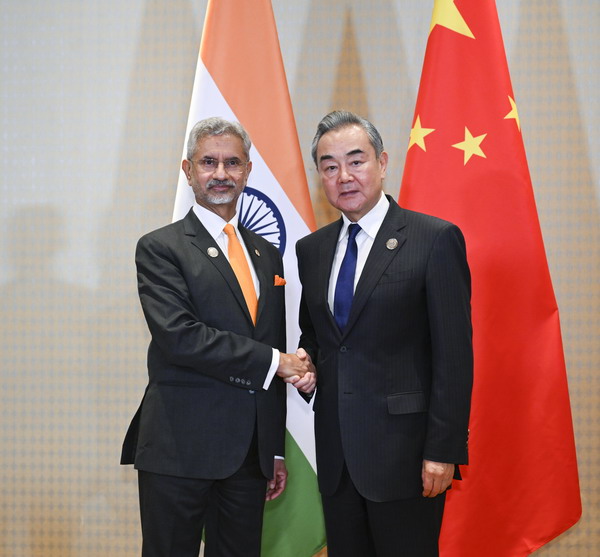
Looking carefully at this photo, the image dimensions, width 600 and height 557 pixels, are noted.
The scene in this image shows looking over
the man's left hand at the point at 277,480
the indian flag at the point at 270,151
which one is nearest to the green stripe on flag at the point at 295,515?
the indian flag at the point at 270,151

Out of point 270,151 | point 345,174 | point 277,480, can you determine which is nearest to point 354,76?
point 270,151

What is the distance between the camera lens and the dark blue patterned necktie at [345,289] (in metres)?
1.88

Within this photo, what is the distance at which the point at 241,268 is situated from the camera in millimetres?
2090

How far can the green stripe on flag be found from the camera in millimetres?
2523

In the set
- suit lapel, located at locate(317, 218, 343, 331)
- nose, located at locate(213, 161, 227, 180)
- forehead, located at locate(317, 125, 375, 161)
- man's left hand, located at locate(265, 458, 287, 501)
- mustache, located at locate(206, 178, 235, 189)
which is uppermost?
forehead, located at locate(317, 125, 375, 161)

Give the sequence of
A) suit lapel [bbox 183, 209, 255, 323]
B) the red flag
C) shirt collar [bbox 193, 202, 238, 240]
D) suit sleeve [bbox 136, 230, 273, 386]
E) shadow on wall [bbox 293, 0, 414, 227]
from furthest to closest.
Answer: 1. shadow on wall [bbox 293, 0, 414, 227]
2. the red flag
3. shirt collar [bbox 193, 202, 238, 240]
4. suit lapel [bbox 183, 209, 255, 323]
5. suit sleeve [bbox 136, 230, 273, 386]

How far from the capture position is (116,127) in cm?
304

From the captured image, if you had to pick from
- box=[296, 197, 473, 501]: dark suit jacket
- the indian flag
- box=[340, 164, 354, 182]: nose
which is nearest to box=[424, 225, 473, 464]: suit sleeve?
box=[296, 197, 473, 501]: dark suit jacket

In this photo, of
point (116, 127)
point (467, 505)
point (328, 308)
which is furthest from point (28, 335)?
point (467, 505)

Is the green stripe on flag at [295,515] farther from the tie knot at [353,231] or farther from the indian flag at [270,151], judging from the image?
the tie knot at [353,231]

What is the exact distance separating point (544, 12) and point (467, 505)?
211 centimetres

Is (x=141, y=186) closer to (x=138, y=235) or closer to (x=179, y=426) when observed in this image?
(x=138, y=235)

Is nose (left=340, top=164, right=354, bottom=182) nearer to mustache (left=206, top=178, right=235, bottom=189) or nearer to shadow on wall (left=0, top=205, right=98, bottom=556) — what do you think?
mustache (left=206, top=178, right=235, bottom=189)

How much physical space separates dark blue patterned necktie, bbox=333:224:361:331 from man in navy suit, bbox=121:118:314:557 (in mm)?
213
